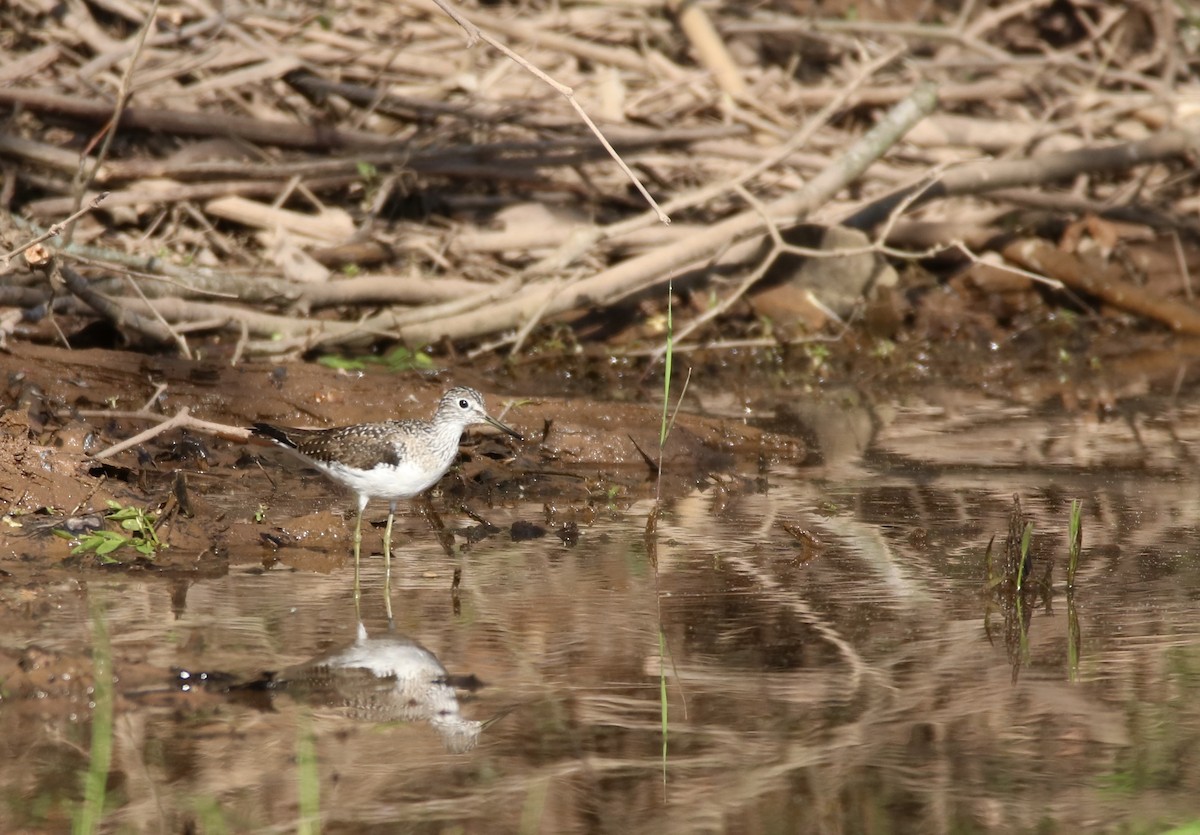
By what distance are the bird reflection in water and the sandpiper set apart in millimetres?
1168

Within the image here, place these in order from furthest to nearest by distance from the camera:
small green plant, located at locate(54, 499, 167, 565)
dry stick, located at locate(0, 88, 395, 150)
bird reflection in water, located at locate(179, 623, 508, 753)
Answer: dry stick, located at locate(0, 88, 395, 150) → small green plant, located at locate(54, 499, 167, 565) → bird reflection in water, located at locate(179, 623, 508, 753)

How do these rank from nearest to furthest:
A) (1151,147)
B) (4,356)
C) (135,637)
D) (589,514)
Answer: (135,637) < (589,514) < (4,356) < (1151,147)

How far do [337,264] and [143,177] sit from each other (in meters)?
1.44

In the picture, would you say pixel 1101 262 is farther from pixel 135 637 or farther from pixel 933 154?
pixel 135 637

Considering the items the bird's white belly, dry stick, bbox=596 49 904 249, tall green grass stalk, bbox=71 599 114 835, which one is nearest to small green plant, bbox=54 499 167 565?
tall green grass stalk, bbox=71 599 114 835

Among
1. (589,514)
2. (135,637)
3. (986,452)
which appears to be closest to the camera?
(135,637)

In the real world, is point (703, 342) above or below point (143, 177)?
below

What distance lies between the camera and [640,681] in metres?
4.88

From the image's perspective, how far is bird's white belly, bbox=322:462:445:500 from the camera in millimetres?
6391

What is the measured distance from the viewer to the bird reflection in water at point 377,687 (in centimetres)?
451

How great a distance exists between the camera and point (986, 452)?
8.67 metres

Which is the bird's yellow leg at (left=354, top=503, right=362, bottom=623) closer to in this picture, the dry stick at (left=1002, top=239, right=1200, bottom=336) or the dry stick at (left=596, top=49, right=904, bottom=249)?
the dry stick at (left=596, top=49, right=904, bottom=249)

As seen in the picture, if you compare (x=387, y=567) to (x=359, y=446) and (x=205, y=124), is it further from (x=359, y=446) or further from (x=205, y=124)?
(x=205, y=124)

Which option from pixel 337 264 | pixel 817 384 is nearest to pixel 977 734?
pixel 817 384
